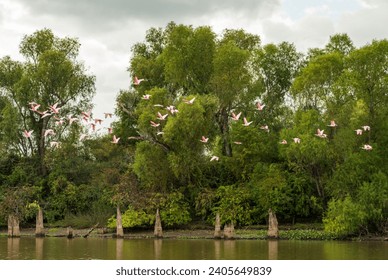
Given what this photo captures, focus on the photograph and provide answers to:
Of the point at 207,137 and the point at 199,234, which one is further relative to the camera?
the point at 207,137

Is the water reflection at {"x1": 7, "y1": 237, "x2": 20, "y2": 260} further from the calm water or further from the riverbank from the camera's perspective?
the riverbank

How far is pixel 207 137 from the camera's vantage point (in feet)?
131

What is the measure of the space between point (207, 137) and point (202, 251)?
14.3 meters

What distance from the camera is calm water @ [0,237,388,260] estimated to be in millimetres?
23641

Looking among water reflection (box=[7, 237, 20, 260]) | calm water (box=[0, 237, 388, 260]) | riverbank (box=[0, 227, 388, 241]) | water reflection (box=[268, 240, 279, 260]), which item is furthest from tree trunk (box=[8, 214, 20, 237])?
water reflection (box=[268, 240, 279, 260])

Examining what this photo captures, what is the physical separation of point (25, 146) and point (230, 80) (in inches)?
662

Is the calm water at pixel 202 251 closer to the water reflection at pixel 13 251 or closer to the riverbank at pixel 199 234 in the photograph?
the water reflection at pixel 13 251

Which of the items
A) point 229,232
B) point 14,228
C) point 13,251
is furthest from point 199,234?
point 13,251

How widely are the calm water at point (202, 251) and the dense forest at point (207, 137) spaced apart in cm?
456

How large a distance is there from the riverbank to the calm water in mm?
2223

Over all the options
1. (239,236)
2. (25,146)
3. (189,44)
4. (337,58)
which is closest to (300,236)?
(239,236)

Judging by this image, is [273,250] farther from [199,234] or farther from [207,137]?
[207,137]

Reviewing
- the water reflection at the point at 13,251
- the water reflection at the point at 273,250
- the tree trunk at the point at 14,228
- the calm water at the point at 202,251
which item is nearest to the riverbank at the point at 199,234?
the tree trunk at the point at 14,228

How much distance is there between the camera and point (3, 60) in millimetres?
48531
